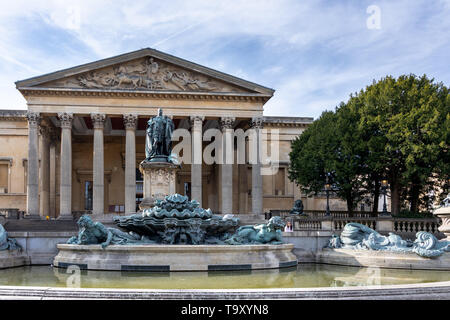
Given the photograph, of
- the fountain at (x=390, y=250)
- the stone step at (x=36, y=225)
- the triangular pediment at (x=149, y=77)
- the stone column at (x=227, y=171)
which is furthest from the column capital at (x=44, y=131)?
the fountain at (x=390, y=250)

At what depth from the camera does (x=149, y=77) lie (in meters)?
47.8

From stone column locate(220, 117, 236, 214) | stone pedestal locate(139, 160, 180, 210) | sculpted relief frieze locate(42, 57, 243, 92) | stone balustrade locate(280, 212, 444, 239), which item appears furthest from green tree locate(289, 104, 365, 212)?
stone pedestal locate(139, 160, 180, 210)

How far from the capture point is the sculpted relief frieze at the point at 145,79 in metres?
47.0

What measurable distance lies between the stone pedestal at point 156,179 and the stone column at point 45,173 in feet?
95.0

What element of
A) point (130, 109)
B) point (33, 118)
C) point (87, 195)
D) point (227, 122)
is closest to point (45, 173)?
point (33, 118)

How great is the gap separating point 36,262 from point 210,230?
21.8 ft

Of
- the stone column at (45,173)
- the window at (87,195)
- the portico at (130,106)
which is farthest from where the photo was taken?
the window at (87,195)

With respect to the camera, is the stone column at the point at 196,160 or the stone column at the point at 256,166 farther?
the stone column at the point at 256,166

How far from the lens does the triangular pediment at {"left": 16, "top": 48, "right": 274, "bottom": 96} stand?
46625mm

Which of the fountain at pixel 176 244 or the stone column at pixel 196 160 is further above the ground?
the stone column at pixel 196 160

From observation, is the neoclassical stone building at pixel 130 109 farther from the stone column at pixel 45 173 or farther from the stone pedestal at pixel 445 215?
the stone pedestal at pixel 445 215

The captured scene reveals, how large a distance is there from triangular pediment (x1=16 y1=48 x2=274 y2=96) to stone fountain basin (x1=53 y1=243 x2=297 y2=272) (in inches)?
1309

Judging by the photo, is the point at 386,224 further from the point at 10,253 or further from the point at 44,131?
the point at 44,131
